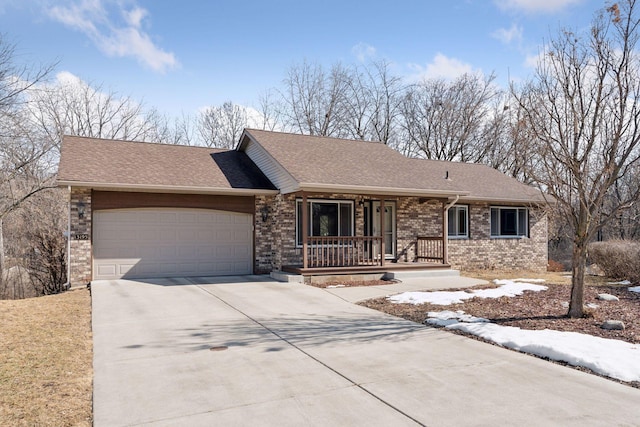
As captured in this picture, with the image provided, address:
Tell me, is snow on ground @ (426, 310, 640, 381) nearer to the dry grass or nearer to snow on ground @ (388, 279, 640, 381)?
snow on ground @ (388, 279, 640, 381)

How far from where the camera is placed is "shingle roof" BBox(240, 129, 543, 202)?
1314 cm

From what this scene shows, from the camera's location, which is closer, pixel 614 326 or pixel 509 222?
pixel 614 326

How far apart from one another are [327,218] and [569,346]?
364 inches

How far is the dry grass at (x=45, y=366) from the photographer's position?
4.05m

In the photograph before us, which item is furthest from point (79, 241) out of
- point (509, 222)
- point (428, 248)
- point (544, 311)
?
point (509, 222)

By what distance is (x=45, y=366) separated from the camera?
17.6ft

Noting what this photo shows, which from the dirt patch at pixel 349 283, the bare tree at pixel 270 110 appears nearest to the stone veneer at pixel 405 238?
the dirt patch at pixel 349 283

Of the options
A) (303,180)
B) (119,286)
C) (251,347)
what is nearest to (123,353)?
(251,347)

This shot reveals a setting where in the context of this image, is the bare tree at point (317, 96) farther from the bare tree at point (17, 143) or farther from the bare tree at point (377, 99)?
the bare tree at point (17, 143)

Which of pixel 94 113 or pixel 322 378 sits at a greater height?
pixel 94 113

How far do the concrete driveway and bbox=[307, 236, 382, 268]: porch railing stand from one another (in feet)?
17.3

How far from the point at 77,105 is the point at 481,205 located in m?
21.2

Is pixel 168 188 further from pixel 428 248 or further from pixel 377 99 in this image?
pixel 377 99

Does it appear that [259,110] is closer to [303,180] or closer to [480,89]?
[480,89]
